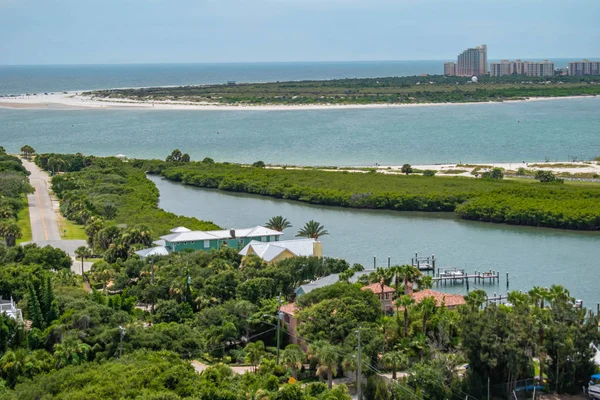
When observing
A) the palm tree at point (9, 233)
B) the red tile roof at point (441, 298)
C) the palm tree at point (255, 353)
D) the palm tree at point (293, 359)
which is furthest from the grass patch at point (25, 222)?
the palm tree at point (293, 359)

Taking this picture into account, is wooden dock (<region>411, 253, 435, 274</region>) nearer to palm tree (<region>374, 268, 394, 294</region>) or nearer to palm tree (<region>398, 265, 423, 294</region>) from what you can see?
palm tree (<region>398, 265, 423, 294</region>)

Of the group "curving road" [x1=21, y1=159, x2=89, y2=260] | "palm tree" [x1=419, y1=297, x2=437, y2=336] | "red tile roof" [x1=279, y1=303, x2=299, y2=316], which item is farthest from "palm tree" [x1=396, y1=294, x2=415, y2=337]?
"curving road" [x1=21, y1=159, x2=89, y2=260]

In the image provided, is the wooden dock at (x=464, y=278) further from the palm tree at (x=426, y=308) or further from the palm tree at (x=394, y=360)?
the palm tree at (x=394, y=360)

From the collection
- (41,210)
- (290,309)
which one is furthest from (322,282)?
(41,210)

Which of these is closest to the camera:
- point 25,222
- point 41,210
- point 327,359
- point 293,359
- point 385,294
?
point 327,359

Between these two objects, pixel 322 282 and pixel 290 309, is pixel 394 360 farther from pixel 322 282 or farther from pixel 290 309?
pixel 322 282

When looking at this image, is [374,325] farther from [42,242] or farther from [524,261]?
[42,242]

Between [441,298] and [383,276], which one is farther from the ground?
[383,276]
